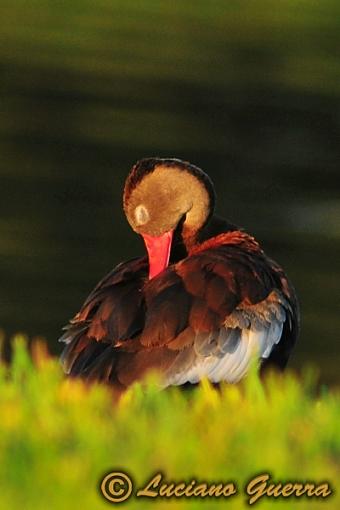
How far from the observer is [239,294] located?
694 centimetres

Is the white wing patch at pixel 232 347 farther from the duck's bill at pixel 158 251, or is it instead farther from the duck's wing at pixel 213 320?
the duck's bill at pixel 158 251

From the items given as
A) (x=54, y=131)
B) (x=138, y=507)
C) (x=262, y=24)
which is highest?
(x=262, y=24)

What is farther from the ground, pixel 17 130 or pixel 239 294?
pixel 17 130

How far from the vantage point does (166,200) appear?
7.90 m

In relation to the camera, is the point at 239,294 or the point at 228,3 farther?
the point at 228,3

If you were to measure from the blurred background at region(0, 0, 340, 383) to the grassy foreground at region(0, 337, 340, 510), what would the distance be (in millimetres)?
5199

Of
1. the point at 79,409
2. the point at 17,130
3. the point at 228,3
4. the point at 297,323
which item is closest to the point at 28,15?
the point at 228,3

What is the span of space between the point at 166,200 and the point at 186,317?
1.31 m

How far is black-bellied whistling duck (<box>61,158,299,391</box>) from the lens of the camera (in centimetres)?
655

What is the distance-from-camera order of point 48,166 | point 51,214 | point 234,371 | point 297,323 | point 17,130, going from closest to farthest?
point 234,371
point 297,323
point 51,214
point 48,166
point 17,130

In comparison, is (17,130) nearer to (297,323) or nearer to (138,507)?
(297,323)

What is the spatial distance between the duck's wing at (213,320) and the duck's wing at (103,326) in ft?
0.17

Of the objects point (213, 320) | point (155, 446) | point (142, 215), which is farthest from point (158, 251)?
point (155, 446)

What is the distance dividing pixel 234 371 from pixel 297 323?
811 mm
